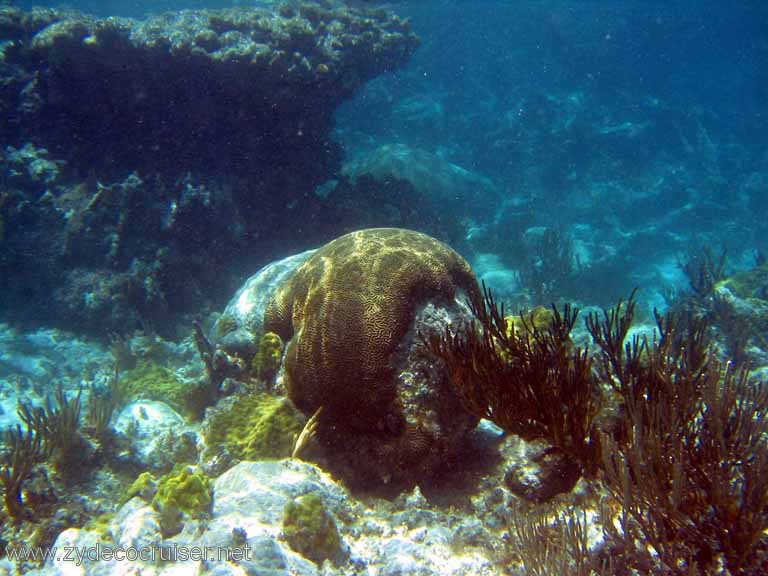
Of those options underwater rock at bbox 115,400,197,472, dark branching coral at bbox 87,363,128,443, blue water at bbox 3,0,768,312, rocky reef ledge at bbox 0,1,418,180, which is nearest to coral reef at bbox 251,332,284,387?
underwater rock at bbox 115,400,197,472

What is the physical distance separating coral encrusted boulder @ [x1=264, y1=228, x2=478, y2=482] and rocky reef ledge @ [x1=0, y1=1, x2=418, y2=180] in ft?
23.8

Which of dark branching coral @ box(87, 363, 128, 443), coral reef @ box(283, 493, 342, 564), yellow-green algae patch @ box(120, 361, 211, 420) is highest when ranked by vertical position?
coral reef @ box(283, 493, 342, 564)

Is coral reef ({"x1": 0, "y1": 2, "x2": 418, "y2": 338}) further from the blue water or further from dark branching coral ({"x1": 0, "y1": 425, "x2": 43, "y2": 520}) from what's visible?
dark branching coral ({"x1": 0, "y1": 425, "x2": 43, "y2": 520})

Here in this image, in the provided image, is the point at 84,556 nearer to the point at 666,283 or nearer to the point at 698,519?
the point at 698,519

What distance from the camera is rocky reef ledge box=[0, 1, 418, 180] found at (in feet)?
29.6

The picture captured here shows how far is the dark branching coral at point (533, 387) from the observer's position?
3102 millimetres

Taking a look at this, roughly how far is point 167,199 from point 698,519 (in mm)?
10398

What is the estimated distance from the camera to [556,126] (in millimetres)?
22109

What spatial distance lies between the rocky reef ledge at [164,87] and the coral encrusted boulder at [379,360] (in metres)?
7.26

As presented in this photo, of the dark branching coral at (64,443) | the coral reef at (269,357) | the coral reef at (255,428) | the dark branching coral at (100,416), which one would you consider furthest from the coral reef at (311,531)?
the dark branching coral at (100,416)

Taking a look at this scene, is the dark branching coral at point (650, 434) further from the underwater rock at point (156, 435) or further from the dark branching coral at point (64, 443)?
the dark branching coral at point (64, 443)

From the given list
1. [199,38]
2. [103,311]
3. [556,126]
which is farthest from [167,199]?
[556,126]

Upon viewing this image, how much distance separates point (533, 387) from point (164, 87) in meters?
10.2

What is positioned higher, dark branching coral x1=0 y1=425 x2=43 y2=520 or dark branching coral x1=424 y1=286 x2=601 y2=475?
dark branching coral x1=424 y1=286 x2=601 y2=475
